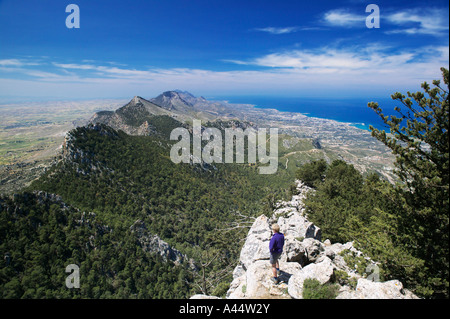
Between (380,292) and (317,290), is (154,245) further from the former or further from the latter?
(380,292)

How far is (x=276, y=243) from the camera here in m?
9.41

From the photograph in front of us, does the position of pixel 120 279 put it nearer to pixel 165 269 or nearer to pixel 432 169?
pixel 165 269

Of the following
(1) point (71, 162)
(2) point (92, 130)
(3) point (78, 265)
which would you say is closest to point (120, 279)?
(3) point (78, 265)

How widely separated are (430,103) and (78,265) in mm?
59232

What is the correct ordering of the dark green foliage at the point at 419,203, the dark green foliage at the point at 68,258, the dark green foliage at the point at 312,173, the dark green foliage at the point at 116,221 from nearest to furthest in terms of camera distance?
1. the dark green foliage at the point at 419,203
2. the dark green foliage at the point at 68,258
3. the dark green foliage at the point at 116,221
4. the dark green foliage at the point at 312,173

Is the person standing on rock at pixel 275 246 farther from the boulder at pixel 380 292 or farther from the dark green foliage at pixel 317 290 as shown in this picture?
the boulder at pixel 380 292

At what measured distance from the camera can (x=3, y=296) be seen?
105 ft

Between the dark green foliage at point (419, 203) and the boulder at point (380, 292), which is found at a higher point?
the dark green foliage at point (419, 203)

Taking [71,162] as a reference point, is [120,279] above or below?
below

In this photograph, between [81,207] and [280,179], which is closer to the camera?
[81,207]

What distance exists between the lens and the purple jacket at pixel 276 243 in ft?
30.5
